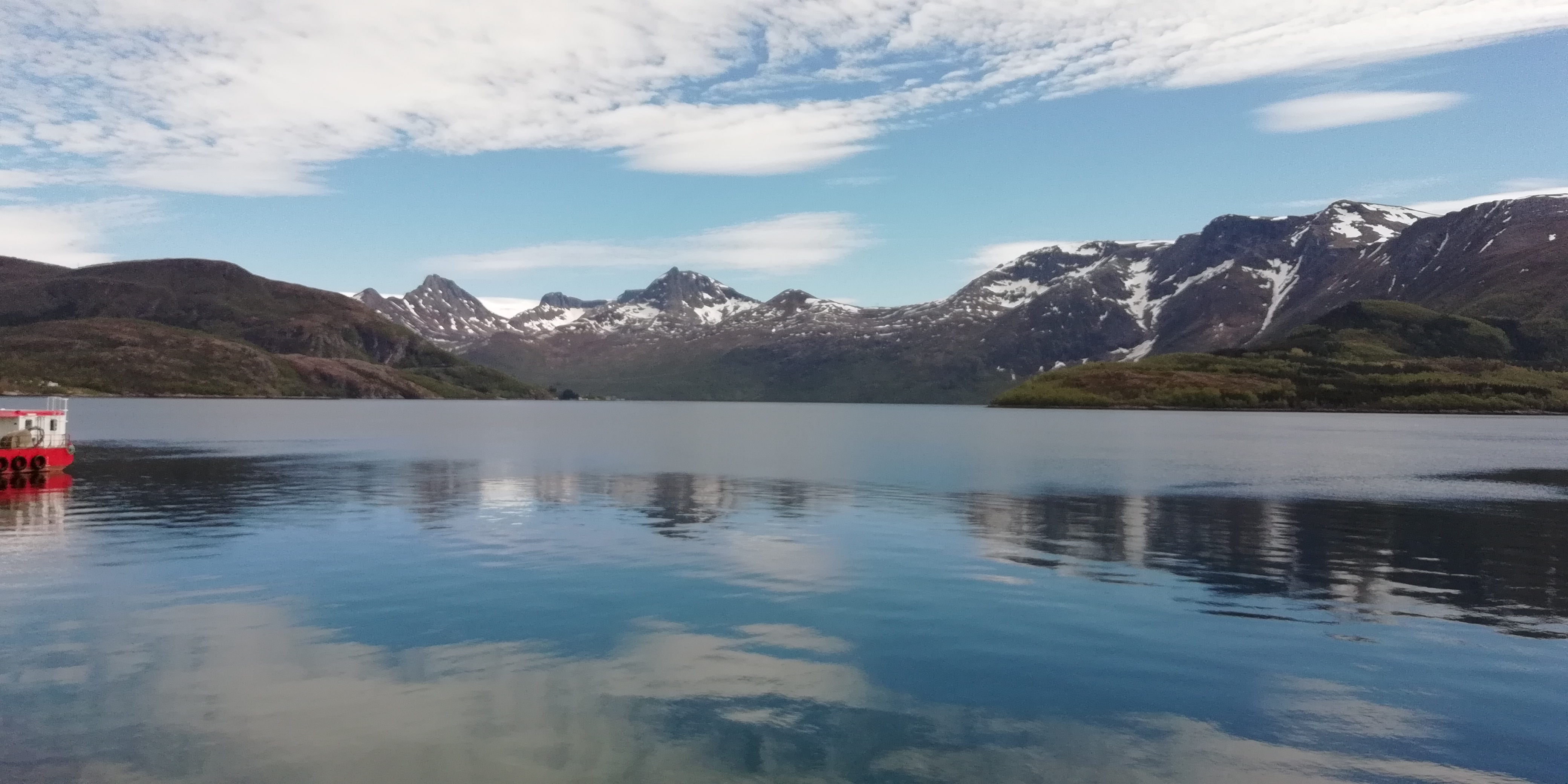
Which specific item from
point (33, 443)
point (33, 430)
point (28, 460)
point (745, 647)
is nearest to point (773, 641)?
point (745, 647)

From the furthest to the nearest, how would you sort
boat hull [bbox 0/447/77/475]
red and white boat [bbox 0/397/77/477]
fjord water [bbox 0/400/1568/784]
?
red and white boat [bbox 0/397/77/477] < boat hull [bbox 0/447/77/475] < fjord water [bbox 0/400/1568/784]

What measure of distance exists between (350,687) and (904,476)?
74.7 meters

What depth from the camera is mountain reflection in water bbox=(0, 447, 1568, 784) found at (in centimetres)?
2138

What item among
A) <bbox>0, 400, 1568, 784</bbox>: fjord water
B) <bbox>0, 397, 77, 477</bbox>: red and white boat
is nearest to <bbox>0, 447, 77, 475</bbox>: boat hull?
<bbox>0, 397, 77, 477</bbox>: red and white boat

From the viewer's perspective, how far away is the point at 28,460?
3093 inches

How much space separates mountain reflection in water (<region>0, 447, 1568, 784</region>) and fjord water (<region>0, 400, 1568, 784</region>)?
155mm

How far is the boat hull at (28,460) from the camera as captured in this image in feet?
255

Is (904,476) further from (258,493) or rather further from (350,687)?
(350,687)

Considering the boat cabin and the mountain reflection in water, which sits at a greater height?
the boat cabin

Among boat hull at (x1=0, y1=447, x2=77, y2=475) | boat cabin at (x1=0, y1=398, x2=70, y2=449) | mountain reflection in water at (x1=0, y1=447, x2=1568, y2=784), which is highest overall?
boat cabin at (x1=0, y1=398, x2=70, y2=449)

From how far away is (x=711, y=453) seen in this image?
134m

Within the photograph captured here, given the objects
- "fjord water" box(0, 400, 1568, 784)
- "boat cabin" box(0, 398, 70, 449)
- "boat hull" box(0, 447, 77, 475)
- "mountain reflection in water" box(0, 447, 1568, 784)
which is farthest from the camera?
"boat cabin" box(0, 398, 70, 449)

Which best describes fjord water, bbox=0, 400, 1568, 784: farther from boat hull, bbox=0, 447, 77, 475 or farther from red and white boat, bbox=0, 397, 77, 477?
red and white boat, bbox=0, 397, 77, 477

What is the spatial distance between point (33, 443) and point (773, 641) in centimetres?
8294
